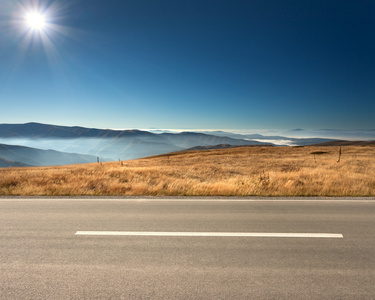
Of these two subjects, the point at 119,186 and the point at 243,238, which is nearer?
the point at 243,238

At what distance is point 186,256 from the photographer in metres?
3.68

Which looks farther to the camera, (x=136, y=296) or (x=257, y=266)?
(x=257, y=266)

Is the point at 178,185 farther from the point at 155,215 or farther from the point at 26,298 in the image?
the point at 26,298

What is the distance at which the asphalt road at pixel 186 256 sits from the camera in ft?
9.47

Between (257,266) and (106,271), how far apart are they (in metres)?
2.30

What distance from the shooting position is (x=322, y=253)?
3762 mm

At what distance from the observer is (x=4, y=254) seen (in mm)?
3717

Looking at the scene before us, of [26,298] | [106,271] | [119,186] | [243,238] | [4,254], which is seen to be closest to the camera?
[26,298]

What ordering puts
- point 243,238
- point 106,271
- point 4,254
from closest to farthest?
point 106,271 → point 4,254 → point 243,238

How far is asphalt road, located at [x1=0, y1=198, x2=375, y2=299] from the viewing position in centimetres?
289

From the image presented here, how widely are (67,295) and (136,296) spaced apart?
89 cm

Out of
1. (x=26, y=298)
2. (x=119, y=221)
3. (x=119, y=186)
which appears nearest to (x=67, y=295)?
(x=26, y=298)

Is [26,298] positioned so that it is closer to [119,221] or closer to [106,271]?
[106,271]

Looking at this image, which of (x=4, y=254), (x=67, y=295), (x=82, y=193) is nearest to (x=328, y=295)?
(x=67, y=295)
